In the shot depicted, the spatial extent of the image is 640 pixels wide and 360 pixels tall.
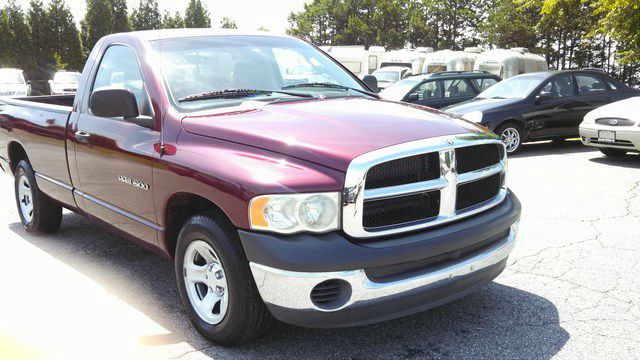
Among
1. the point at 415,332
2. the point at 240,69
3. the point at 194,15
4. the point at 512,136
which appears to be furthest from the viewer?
the point at 194,15

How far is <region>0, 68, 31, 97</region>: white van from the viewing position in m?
24.2

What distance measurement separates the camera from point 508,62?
24.5m

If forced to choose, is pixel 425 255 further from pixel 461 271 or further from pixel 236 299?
pixel 236 299

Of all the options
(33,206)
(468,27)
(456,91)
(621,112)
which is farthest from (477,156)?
(468,27)

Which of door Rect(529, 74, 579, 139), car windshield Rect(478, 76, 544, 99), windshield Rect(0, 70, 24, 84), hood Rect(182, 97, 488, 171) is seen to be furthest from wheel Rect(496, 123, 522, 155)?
windshield Rect(0, 70, 24, 84)

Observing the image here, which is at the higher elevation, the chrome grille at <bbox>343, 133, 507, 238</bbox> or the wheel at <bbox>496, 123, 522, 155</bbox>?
the chrome grille at <bbox>343, 133, 507, 238</bbox>

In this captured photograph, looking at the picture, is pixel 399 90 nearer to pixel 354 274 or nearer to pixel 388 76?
pixel 388 76

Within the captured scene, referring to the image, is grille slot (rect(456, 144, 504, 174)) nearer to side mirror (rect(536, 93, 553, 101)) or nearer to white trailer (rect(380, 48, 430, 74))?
side mirror (rect(536, 93, 553, 101))

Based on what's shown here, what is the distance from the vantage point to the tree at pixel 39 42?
41781 millimetres

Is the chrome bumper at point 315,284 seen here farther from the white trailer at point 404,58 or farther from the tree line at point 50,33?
the tree line at point 50,33

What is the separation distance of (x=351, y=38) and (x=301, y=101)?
230 feet

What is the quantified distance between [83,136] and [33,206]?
5.45 feet

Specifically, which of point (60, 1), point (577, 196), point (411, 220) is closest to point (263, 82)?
point (411, 220)

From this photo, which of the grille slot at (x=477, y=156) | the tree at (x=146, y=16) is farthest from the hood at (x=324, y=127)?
the tree at (x=146, y=16)
